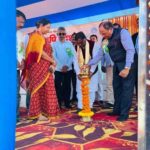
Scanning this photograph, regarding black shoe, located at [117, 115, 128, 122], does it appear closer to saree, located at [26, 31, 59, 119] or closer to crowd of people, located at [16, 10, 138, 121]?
crowd of people, located at [16, 10, 138, 121]

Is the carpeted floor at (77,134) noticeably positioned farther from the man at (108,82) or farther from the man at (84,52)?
the man at (108,82)

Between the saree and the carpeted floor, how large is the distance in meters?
0.20

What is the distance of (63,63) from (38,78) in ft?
3.03

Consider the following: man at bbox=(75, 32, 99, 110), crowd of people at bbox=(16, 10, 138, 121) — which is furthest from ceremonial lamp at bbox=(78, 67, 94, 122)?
man at bbox=(75, 32, 99, 110)

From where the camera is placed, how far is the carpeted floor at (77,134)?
9.52 ft

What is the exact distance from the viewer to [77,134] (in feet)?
11.0

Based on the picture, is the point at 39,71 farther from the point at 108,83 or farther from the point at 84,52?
the point at 108,83

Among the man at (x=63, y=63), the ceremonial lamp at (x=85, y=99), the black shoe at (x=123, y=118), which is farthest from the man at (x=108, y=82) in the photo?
the black shoe at (x=123, y=118)

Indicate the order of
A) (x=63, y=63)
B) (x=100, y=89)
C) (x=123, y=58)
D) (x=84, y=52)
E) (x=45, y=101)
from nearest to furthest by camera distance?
(x=123, y=58) → (x=45, y=101) → (x=84, y=52) → (x=63, y=63) → (x=100, y=89)

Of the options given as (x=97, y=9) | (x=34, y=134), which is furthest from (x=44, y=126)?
(x=97, y=9)

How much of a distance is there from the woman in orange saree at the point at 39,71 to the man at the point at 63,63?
711 mm

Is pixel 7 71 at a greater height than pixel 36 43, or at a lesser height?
lesser

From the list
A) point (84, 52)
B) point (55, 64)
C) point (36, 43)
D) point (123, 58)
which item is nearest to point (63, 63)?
point (84, 52)

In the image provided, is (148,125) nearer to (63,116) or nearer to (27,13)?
(63,116)
